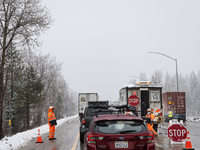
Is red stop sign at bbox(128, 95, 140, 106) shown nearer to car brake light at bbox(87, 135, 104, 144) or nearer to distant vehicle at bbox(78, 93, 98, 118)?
car brake light at bbox(87, 135, 104, 144)

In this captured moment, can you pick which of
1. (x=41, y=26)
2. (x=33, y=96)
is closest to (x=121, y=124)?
(x=41, y=26)

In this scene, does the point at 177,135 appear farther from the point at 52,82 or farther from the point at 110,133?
the point at 52,82

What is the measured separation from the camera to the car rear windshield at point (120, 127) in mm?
5566

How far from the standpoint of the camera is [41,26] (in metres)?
20.4

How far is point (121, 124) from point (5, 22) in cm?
1795

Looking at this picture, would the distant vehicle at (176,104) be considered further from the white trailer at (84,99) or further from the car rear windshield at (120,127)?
the car rear windshield at (120,127)

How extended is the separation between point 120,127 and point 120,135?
243 mm

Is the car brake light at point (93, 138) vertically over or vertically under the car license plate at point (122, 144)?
over

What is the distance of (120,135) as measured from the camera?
5.46 m

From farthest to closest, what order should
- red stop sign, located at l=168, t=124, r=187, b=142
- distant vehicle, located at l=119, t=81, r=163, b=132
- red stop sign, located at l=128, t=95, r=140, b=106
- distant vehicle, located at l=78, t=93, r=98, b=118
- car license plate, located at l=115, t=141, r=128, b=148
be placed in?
1. distant vehicle, located at l=78, t=93, r=98, b=118
2. distant vehicle, located at l=119, t=81, r=163, b=132
3. red stop sign, located at l=128, t=95, r=140, b=106
4. red stop sign, located at l=168, t=124, r=187, b=142
5. car license plate, located at l=115, t=141, r=128, b=148

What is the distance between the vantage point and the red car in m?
5.43

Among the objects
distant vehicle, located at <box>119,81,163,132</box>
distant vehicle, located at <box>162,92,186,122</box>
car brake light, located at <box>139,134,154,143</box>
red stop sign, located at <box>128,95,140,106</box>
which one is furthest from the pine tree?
car brake light, located at <box>139,134,154,143</box>

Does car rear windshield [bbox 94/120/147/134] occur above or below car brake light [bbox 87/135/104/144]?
above

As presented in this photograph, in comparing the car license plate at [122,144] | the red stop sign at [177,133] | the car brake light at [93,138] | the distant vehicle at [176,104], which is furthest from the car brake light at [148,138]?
the distant vehicle at [176,104]
